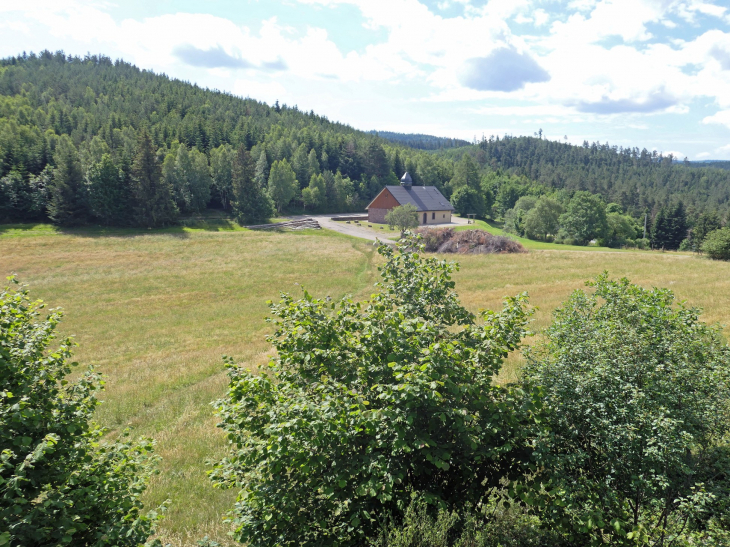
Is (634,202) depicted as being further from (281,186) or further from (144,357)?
(144,357)

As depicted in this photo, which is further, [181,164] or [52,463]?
[181,164]

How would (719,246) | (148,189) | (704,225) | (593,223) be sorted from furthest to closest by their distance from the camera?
1. (704,225)
2. (593,223)
3. (148,189)
4. (719,246)

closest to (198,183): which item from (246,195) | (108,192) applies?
(246,195)

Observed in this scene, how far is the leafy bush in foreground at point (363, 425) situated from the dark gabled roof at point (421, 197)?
83738mm

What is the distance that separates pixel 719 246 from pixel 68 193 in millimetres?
90876

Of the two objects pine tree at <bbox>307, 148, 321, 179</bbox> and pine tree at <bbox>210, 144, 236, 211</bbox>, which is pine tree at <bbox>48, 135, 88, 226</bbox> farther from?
pine tree at <bbox>307, 148, 321, 179</bbox>

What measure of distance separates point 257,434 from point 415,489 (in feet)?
8.16

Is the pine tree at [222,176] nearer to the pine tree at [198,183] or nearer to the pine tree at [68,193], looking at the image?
the pine tree at [198,183]

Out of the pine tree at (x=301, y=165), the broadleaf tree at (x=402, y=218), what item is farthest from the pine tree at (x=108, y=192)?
the pine tree at (x=301, y=165)

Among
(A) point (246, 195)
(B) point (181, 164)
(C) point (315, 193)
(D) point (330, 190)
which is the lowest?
(A) point (246, 195)

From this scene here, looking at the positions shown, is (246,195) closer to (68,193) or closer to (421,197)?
(68,193)

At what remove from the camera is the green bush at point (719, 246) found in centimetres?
4147

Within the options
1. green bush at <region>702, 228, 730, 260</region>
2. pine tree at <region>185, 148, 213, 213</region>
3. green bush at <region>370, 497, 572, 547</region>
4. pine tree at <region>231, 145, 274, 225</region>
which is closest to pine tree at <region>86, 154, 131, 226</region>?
pine tree at <region>185, 148, 213, 213</region>

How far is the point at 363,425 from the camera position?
5.80 meters
